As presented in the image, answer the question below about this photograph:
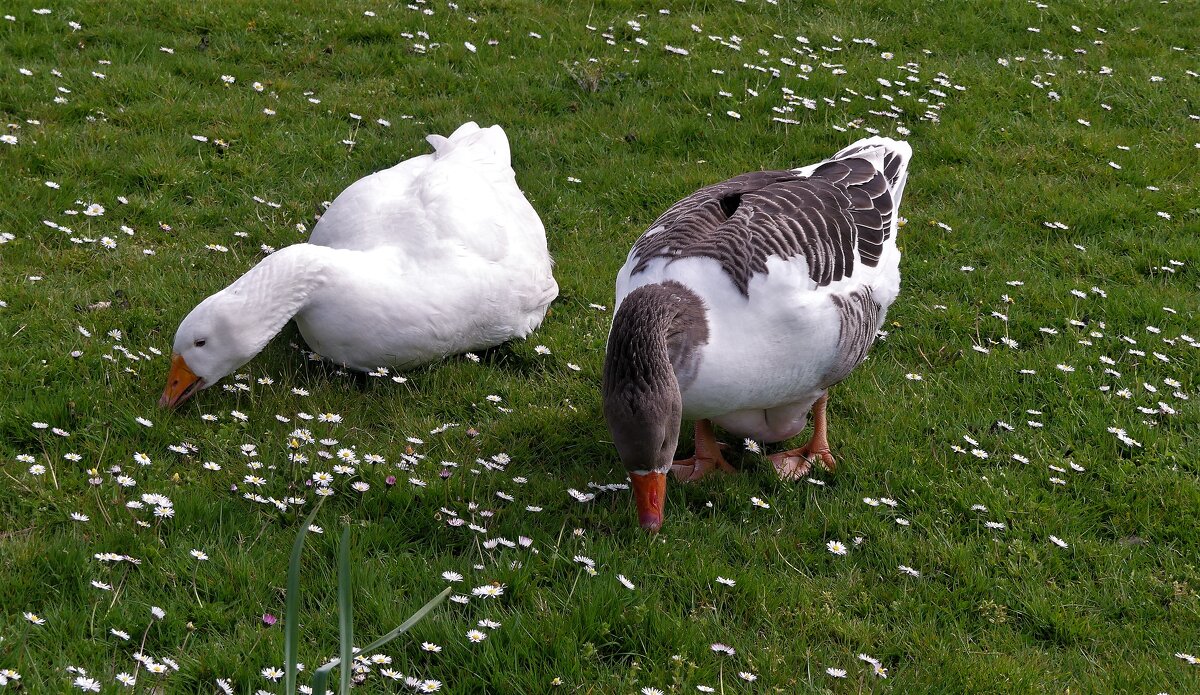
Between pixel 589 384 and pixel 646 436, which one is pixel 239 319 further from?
pixel 646 436

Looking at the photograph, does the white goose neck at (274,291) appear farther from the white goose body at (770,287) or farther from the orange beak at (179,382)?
the white goose body at (770,287)

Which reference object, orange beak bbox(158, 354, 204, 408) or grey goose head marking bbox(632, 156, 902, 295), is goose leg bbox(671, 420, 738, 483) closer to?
grey goose head marking bbox(632, 156, 902, 295)

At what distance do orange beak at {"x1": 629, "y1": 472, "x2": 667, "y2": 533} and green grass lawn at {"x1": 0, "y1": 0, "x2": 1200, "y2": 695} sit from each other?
103 millimetres

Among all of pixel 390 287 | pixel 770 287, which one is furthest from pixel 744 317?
pixel 390 287

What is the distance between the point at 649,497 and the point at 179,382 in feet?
7.52

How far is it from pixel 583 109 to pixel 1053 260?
3.69 meters

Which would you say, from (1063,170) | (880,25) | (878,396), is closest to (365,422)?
(878,396)

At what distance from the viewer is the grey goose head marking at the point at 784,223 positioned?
4727mm

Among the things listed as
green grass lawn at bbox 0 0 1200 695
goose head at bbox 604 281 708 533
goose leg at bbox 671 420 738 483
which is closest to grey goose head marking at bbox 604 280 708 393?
goose head at bbox 604 281 708 533

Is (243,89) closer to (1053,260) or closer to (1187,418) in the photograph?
(1053,260)

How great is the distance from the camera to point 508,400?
5629 millimetres

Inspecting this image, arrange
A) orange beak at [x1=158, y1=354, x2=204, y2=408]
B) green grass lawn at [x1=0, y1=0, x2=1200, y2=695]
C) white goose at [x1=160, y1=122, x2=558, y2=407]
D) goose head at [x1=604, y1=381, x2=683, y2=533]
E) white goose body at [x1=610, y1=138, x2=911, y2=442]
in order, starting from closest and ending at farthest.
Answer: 1. green grass lawn at [x1=0, y1=0, x2=1200, y2=695]
2. goose head at [x1=604, y1=381, x2=683, y2=533]
3. white goose body at [x1=610, y1=138, x2=911, y2=442]
4. orange beak at [x1=158, y1=354, x2=204, y2=408]
5. white goose at [x1=160, y1=122, x2=558, y2=407]

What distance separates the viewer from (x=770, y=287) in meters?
4.58

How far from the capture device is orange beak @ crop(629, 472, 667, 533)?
14.4ft
